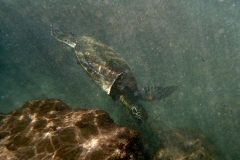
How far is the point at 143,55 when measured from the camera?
25297 millimetres

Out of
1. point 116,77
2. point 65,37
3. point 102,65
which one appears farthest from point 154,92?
point 65,37

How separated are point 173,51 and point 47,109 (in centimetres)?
2361

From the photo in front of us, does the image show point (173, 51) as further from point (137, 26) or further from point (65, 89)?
point (65, 89)

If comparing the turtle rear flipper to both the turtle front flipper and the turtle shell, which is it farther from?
the turtle front flipper

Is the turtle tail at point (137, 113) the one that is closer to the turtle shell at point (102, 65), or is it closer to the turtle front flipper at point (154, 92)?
the turtle shell at point (102, 65)

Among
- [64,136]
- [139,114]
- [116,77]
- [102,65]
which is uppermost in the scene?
[102,65]

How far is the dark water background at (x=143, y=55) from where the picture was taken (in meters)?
18.7

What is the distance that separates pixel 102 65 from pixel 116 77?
1263 millimetres

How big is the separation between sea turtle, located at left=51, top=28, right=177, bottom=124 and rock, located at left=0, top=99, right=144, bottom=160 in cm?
354

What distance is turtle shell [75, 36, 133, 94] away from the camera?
8.66 meters

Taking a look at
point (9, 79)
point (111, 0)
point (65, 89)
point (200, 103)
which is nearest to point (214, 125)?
point (200, 103)

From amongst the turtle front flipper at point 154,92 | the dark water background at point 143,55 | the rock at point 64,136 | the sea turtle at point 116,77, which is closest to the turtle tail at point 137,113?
the sea turtle at point 116,77

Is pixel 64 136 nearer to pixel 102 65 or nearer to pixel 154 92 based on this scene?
pixel 102 65

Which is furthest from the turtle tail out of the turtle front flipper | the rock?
the rock
